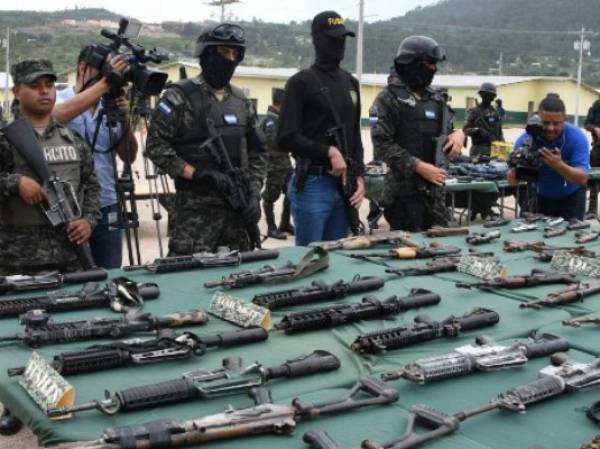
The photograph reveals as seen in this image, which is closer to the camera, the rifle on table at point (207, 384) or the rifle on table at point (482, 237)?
the rifle on table at point (207, 384)

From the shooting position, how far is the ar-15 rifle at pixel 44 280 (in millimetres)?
3244

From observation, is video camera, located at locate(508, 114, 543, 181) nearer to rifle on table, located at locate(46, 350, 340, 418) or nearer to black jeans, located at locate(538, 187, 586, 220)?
black jeans, located at locate(538, 187, 586, 220)

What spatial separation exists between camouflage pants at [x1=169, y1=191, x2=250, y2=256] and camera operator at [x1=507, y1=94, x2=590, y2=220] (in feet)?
8.06

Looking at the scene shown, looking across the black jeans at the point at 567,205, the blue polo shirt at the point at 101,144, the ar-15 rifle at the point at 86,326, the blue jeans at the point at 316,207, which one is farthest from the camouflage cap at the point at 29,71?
the black jeans at the point at 567,205

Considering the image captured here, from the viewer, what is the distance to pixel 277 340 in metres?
2.78

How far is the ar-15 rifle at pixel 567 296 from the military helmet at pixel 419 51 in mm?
2208

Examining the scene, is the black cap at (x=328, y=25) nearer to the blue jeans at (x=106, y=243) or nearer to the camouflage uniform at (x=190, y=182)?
the camouflage uniform at (x=190, y=182)

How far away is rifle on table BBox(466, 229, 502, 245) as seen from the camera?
4.57 metres

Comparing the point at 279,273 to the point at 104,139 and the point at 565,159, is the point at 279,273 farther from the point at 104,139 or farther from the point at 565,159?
the point at 565,159

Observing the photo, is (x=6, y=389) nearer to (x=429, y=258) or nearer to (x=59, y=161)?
(x=59, y=161)

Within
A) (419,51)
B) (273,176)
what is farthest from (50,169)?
(273,176)

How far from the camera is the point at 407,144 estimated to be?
5305 mm

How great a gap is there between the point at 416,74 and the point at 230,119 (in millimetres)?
A: 1438

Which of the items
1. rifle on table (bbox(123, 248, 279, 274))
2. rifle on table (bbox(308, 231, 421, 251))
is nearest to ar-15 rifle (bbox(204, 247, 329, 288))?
rifle on table (bbox(123, 248, 279, 274))
